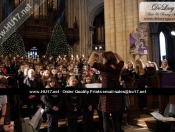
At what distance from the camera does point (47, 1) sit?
1939 centimetres

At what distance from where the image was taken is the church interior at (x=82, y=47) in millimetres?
5349

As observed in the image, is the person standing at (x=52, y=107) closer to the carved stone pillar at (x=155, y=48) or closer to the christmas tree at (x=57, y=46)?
the christmas tree at (x=57, y=46)

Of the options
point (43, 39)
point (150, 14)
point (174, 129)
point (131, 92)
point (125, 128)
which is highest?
point (43, 39)

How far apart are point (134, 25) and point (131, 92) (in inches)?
317

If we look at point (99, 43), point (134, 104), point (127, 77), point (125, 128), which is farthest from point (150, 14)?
point (99, 43)

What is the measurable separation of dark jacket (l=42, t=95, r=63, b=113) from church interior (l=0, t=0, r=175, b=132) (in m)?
0.62

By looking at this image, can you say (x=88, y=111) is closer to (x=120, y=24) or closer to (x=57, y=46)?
(x=120, y=24)

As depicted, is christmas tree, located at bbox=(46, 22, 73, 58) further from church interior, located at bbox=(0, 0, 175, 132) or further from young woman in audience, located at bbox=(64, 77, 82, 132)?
young woman in audience, located at bbox=(64, 77, 82, 132)

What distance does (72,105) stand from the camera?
446 cm

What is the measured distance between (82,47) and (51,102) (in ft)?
45.7

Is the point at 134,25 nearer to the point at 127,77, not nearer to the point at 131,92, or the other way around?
the point at 127,77

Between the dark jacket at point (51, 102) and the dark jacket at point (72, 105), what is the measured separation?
0.13 m

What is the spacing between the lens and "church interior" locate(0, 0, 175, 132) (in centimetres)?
535

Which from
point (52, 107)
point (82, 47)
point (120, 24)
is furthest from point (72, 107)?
point (82, 47)
